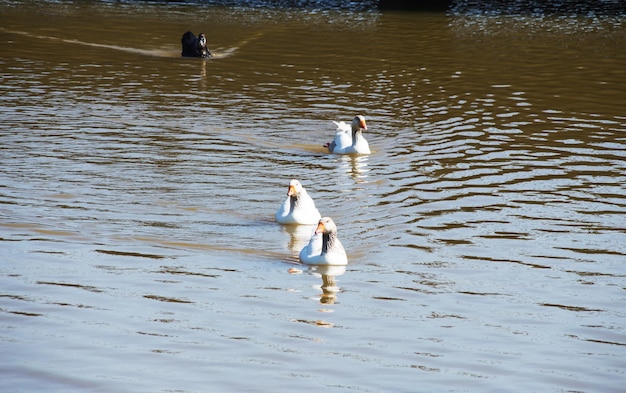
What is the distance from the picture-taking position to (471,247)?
1362 cm

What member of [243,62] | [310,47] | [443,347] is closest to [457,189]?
[443,347]

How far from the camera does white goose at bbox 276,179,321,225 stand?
14.5 m

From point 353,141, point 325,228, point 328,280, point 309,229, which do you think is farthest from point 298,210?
point 353,141

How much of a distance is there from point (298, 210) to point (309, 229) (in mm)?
293

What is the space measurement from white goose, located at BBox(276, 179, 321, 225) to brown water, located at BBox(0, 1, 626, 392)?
0.27 m

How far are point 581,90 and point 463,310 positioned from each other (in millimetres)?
15575

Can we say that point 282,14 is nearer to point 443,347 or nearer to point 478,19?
point 478,19

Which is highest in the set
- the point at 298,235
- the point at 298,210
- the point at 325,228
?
the point at 325,228

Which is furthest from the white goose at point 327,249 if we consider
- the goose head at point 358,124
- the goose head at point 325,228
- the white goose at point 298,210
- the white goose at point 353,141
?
the goose head at point 358,124

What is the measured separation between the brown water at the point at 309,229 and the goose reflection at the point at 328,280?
0.05 metres

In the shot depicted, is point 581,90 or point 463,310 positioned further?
point 581,90

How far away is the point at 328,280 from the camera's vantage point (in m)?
12.3

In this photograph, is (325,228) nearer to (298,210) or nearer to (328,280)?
(328,280)

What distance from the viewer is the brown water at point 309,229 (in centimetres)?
977
